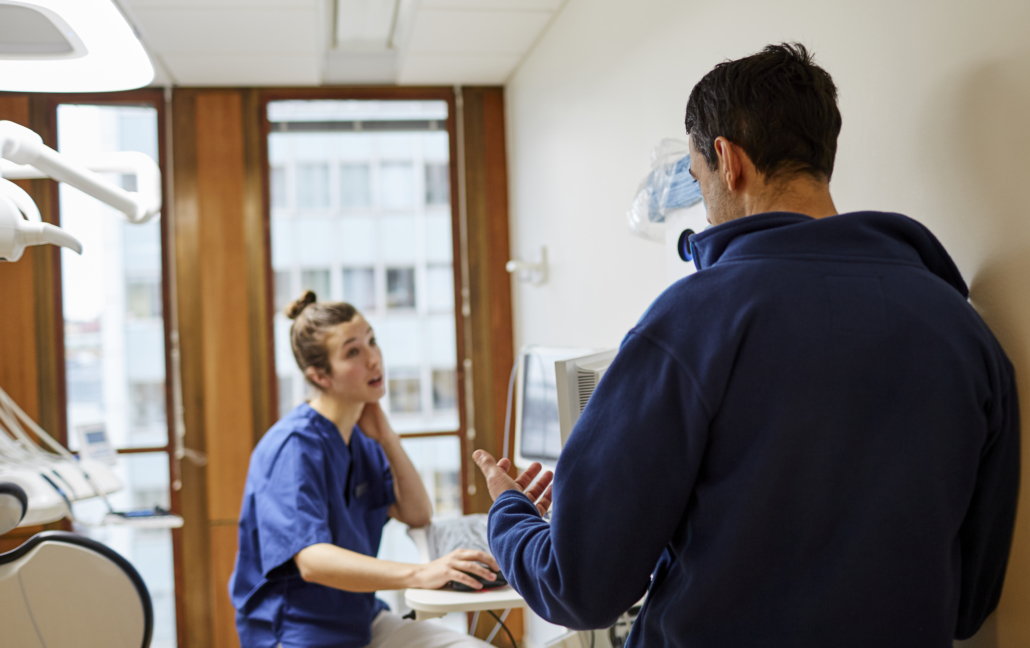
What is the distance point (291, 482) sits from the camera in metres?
1.82

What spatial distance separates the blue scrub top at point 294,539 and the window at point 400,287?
4.96 feet

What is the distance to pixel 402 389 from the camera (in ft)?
11.5

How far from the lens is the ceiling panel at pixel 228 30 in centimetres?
259

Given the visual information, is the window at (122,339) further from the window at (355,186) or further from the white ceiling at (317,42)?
the window at (355,186)

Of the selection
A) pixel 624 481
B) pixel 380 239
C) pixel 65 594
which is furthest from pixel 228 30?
pixel 624 481

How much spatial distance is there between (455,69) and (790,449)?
2.87m

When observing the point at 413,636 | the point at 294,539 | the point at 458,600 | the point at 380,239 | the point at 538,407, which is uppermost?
the point at 380,239

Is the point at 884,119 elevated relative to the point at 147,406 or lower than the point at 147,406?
elevated

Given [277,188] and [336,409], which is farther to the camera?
[277,188]

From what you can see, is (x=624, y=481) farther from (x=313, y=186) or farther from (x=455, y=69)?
(x=313, y=186)

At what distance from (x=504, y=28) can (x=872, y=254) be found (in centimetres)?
234

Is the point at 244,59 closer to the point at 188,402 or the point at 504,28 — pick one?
the point at 504,28

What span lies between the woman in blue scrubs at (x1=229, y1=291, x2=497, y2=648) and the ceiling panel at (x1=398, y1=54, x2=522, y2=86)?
1382mm

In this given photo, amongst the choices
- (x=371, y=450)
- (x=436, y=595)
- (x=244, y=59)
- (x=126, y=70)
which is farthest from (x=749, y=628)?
(x=244, y=59)
